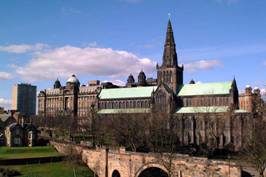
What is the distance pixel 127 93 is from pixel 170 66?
71.3ft

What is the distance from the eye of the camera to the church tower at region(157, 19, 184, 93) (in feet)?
433

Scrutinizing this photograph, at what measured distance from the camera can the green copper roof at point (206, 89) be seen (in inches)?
4860

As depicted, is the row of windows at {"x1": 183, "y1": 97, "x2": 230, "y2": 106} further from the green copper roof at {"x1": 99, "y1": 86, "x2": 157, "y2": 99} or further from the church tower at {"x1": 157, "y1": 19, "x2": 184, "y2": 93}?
the green copper roof at {"x1": 99, "y1": 86, "x2": 157, "y2": 99}

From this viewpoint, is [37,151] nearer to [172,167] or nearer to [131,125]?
[131,125]

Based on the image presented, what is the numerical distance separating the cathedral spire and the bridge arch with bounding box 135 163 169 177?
70080 mm

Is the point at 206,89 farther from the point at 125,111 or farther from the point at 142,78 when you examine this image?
the point at 142,78

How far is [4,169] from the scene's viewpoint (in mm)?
68062

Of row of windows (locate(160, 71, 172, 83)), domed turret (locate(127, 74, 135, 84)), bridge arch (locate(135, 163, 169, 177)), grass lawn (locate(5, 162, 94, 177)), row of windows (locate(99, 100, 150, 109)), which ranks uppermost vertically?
domed turret (locate(127, 74, 135, 84))

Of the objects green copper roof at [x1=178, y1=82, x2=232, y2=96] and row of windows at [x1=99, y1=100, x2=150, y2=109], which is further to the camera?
row of windows at [x1=99, y1=100, x2=150, y2=109]

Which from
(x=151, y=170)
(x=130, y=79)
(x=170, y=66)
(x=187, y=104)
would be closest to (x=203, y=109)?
(x=187, y=104)

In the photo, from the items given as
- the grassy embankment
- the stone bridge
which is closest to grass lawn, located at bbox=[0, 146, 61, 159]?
the grassy embankment

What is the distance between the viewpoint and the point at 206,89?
12756 centimetres

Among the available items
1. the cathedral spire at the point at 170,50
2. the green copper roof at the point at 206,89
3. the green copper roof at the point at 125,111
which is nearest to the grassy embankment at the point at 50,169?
the green copper roof at the point at 125,111

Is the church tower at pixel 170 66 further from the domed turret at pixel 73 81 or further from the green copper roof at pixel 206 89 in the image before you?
the domed turret at pixel 73 81
